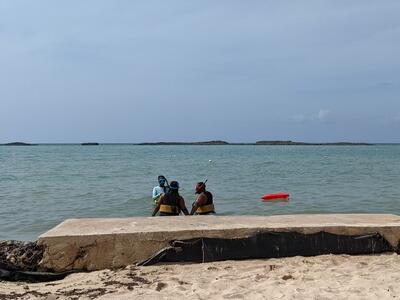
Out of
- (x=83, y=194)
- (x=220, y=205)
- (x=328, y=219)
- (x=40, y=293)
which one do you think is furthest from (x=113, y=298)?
(x=83, y=194)

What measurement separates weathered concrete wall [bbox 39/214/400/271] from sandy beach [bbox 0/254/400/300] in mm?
A: 215

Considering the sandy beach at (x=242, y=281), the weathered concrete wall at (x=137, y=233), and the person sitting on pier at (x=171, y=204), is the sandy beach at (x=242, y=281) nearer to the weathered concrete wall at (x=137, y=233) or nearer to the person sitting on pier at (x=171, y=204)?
the weathered concrete wall at (x=137, y=233)

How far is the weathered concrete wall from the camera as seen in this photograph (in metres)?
6.07

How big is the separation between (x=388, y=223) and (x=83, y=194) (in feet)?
52.9

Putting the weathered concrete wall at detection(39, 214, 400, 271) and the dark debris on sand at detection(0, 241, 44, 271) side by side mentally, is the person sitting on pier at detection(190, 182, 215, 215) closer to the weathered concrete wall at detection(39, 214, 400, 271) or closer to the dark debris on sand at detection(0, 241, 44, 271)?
the weathered concrete wall at detection(39, 214, 400, 271)

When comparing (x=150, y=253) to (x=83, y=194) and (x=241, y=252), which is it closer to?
(x=241, y=252)

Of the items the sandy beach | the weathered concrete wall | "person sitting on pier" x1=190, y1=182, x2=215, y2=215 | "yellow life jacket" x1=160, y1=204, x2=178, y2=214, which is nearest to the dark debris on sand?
the weathered concrete wall

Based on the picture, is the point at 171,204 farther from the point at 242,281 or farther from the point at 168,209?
the point at 242,281

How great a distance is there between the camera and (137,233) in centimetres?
616

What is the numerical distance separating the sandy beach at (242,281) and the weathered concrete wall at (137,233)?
0.70 ft

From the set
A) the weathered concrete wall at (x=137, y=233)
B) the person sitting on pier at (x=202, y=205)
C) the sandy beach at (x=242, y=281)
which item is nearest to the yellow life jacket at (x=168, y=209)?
the person sitting on pier at (x=202, y=205)

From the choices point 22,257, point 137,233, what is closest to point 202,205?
point 137,233

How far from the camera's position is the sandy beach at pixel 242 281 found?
496 centimetres

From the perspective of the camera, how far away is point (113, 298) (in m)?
4.91
